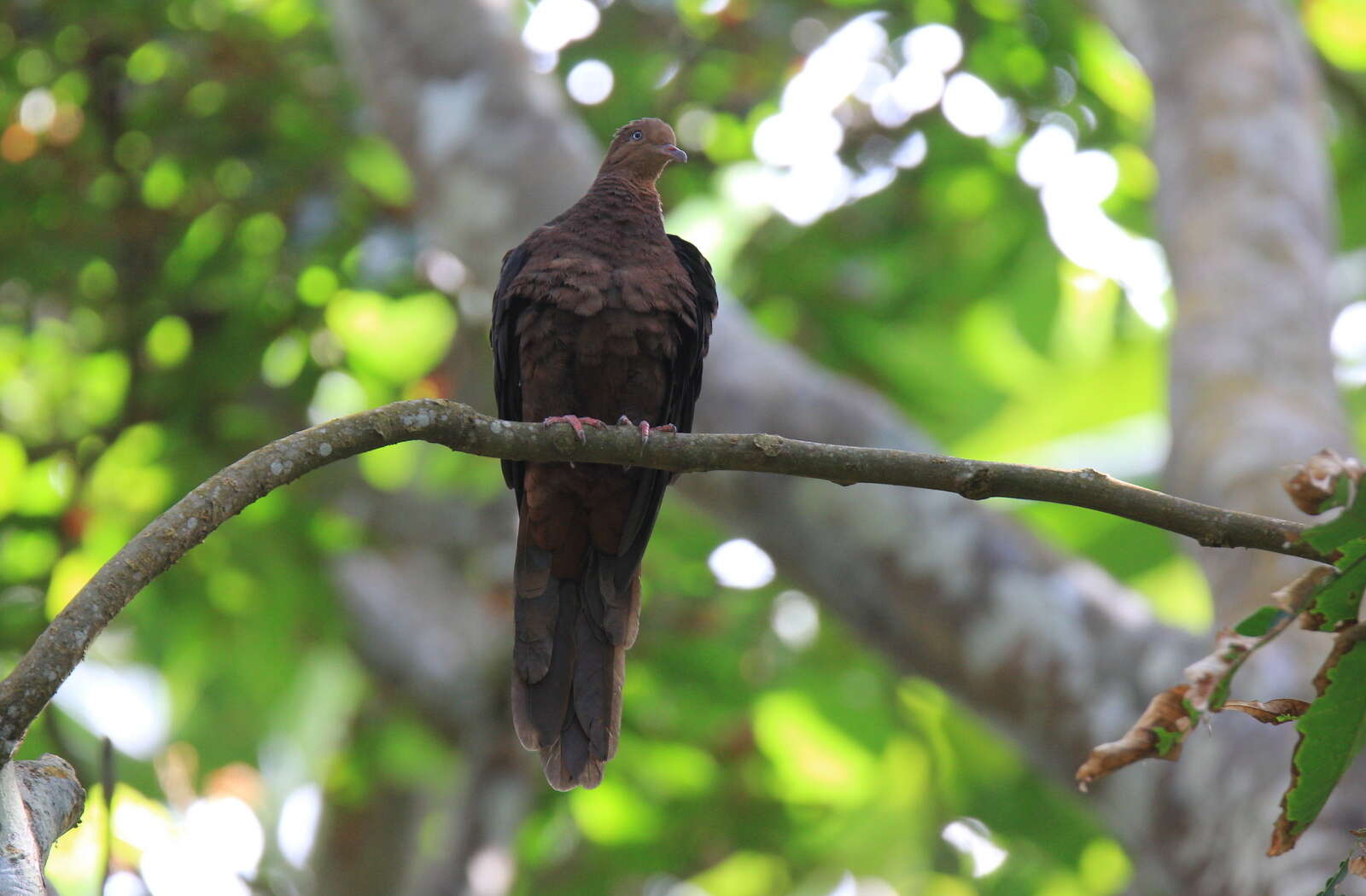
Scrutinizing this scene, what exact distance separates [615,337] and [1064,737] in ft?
6.52

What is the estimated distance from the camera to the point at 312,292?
530 centimetres

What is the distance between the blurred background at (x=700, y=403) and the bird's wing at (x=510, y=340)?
1.22 metres

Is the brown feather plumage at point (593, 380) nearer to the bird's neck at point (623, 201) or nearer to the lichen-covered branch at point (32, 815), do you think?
the bird's neck at point (623, 201)

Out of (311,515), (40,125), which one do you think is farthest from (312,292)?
(40,125)

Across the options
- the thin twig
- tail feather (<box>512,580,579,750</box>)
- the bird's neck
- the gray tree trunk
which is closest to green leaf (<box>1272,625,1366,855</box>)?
the thin twig

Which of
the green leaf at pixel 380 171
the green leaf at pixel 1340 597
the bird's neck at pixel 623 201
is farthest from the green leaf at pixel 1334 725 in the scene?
the green leaf at pixel 380 171

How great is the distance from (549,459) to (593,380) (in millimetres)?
1011

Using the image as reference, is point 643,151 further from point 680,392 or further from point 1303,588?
point 1303,588

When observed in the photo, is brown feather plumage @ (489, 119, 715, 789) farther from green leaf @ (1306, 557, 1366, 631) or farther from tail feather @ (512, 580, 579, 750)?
green leaf @ (1306, 557, 1366, 631)

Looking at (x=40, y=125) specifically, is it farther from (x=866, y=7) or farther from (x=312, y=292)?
(x=866, y=7)

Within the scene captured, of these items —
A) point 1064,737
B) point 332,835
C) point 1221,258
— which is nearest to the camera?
point 1064,737

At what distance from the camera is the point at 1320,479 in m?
1.74

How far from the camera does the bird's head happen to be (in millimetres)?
3859

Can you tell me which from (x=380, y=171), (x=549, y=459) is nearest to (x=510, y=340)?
(x=549, y=459)
